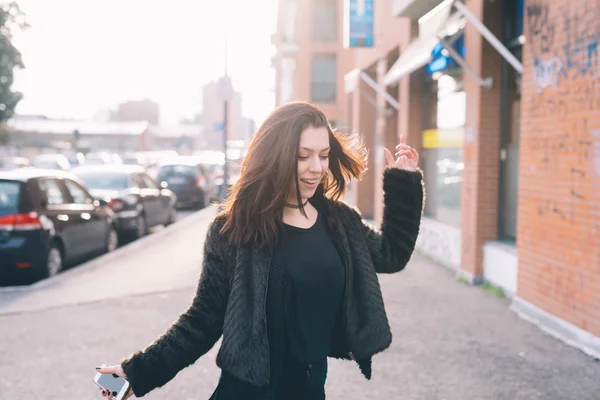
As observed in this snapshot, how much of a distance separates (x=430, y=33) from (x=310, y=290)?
7.94m

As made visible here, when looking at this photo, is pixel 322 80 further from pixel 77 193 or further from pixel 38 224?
pixel 38 224

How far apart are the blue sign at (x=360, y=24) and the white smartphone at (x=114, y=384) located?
13.0m

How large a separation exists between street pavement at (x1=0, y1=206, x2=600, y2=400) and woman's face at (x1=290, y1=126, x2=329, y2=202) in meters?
2.62

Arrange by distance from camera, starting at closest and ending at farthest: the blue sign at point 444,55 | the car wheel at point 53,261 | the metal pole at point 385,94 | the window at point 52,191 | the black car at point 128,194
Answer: the blue sign at point 444,55, the car wheel at point 53,261, the window at point 52,191, the metal pole at point 385,94, the black car at point 128,194

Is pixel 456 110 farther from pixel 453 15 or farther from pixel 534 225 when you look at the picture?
pixel 534 225

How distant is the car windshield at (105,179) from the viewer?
13672mm

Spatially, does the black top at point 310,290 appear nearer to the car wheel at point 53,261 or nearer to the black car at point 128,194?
the car wheel at point 53,261

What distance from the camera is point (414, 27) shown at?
1218cm

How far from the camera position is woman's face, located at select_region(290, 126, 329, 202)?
8.40 feet

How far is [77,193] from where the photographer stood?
10.5m

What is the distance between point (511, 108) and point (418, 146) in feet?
12.4

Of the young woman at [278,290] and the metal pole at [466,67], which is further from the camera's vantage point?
the metal pole at [466,67]

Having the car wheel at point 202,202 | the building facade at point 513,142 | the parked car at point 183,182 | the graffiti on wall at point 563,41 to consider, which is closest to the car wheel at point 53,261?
the building facade at point 513,142

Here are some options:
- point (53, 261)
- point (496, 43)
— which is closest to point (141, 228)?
point (53, 261)
